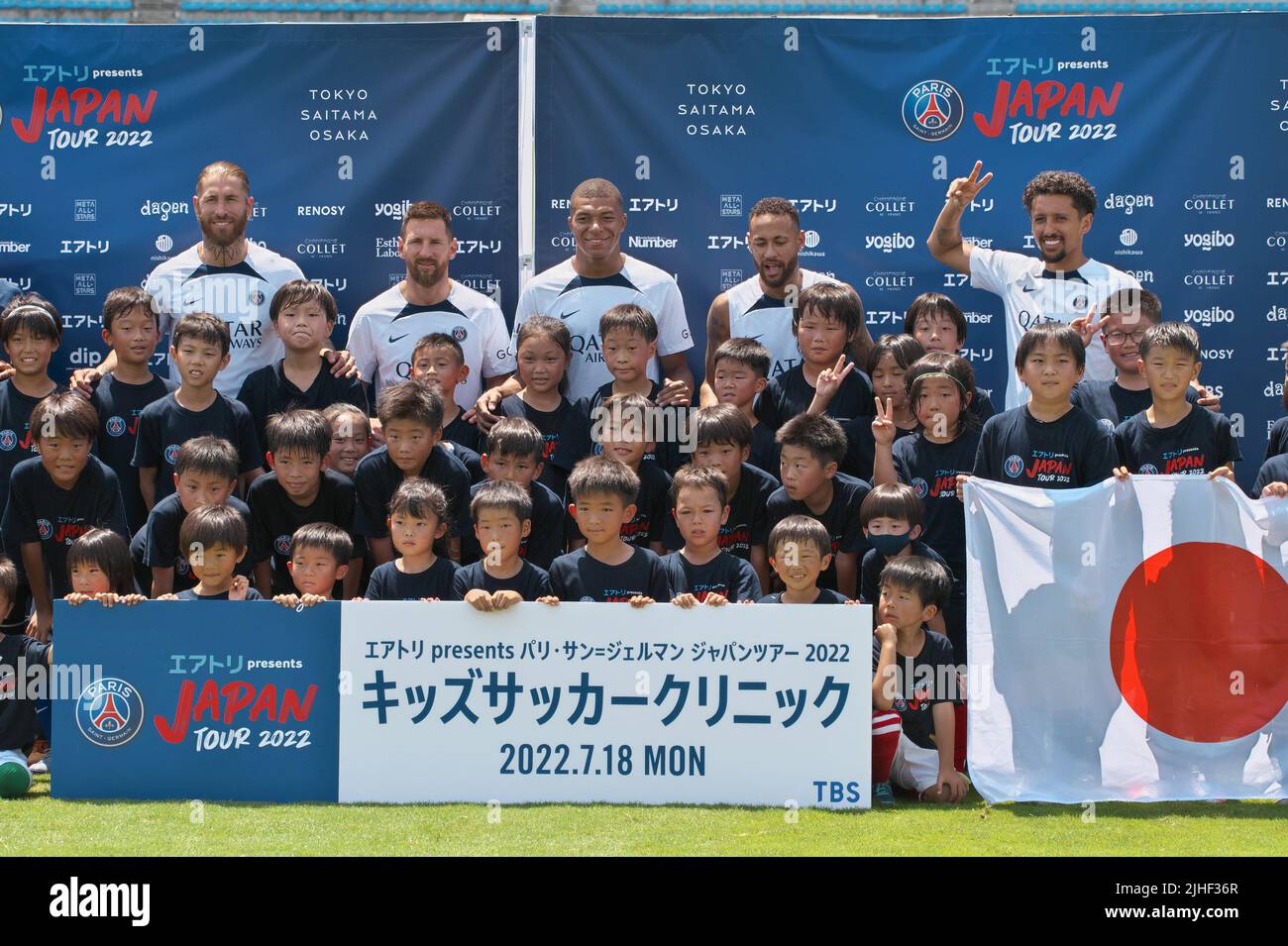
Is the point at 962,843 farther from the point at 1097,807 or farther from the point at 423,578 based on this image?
the point at 423,578

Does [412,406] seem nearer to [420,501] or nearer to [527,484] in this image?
[527,484]

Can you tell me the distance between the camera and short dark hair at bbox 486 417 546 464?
799 cm

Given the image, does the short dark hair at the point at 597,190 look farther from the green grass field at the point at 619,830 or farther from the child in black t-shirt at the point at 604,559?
the green grass field at the point at 619,830

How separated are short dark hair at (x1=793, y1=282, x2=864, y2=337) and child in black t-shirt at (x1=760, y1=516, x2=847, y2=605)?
199cm

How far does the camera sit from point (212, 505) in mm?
7555

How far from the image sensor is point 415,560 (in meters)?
7.25

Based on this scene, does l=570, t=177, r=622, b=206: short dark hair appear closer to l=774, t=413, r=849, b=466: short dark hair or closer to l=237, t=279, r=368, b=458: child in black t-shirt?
l=237, t=279, r=368, b=458: child in black t-shirt

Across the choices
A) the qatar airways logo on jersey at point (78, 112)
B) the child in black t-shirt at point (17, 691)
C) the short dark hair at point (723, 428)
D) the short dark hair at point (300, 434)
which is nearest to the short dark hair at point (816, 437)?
the short dark hair at point (723, 428)

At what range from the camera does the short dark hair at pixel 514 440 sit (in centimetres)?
799

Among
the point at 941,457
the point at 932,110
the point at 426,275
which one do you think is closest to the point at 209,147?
the point at 426,275

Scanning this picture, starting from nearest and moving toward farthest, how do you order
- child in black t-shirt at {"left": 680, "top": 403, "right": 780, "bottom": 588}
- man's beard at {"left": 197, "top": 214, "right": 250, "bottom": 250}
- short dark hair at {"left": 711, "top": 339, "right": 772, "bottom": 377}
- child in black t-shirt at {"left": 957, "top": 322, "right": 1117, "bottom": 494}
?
child in black t-shirt at {"left": 957, "top": 322, "right": 1117, "bottom": 494} → child in black t-shirt at {"left": 680, "top": 403, "right": 780, "bottom": 588} → short dark hair at {"left": 711, "top": 339, "right": 772, "bottom": 377} → man's beard at {"left": 197, "top": 214, "right": 250, "bottom": 250}

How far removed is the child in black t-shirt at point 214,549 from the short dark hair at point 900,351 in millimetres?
3735

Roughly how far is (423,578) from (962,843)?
285cm

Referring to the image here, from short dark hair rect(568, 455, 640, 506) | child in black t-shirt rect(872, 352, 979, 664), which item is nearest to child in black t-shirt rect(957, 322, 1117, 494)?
child in black t-shirt rect(872, 352, 979, 664)
